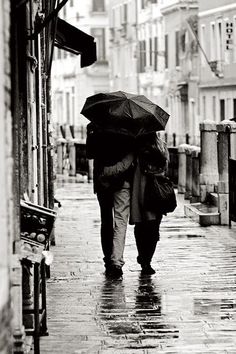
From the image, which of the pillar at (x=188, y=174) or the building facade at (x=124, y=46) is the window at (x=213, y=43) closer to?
the building facade at (x=124, y=46)

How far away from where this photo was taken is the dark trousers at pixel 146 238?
1510cm

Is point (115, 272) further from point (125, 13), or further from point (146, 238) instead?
point (125, 13)

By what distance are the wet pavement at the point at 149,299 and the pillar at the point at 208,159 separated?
12.4 feet

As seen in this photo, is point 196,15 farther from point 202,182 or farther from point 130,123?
point 130,123

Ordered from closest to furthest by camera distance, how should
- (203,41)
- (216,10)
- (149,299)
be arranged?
(149,299)
(216,10)
(203,41)

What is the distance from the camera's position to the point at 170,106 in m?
72.0

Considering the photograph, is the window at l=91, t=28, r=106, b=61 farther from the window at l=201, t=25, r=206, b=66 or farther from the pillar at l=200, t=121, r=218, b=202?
the pillar at l=200, t=121, r=218, b=202

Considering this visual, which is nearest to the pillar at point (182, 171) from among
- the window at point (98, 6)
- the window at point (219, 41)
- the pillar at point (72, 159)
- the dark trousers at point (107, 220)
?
the pillar at point (72, 159)

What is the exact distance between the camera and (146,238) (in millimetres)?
15195

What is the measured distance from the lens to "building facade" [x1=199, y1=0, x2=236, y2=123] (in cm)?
5875

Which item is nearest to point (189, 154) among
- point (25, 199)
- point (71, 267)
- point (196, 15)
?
point (71, 267)

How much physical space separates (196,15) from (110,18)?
837 inches

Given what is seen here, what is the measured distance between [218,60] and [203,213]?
3900cm

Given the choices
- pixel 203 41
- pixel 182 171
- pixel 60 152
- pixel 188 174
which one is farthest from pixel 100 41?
pixel 188 174
